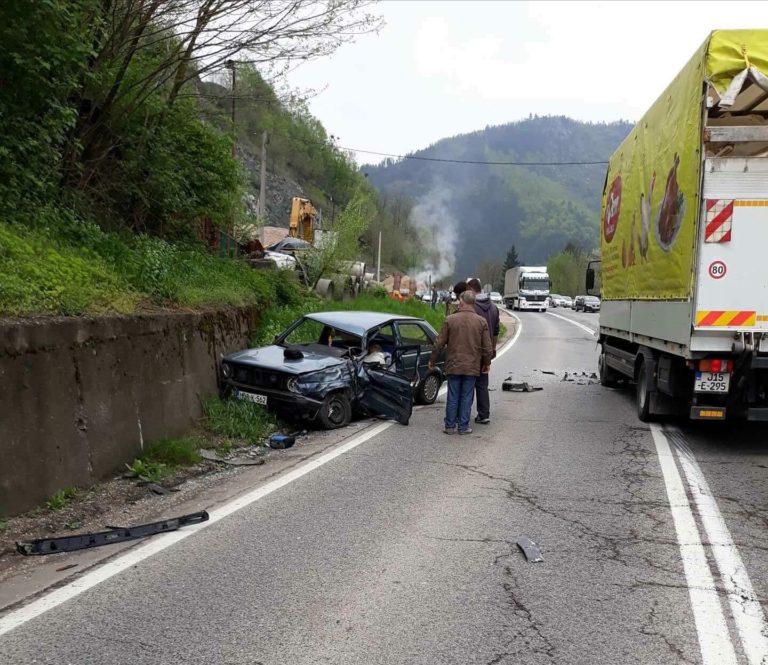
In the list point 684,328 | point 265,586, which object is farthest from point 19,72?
point 684,328

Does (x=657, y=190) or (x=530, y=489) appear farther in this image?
(x=657, y=190)

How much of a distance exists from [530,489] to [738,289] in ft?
10.1

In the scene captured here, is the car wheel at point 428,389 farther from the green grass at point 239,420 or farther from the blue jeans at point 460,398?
the green grass at point 239,420

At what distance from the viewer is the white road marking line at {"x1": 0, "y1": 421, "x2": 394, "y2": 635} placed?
3.54m

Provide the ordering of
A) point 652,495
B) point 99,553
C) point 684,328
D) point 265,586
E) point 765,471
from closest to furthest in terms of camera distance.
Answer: point 265,586 < point 99,553 < point 652,495 < point 765,471 < point 684,328

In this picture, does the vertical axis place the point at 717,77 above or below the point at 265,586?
above

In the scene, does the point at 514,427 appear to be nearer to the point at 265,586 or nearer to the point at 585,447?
the point at 585,447

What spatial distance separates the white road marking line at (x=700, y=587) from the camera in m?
3.28

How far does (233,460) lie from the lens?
23.6 feet

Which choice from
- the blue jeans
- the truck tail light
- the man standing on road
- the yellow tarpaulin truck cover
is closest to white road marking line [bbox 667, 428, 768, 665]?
the truck tail light

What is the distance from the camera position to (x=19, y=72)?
7.76 metres

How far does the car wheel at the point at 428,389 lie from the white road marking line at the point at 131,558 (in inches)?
155

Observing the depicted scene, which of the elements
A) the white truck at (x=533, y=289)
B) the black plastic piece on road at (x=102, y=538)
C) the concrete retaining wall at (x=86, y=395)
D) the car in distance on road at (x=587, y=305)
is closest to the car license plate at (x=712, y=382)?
the black plastic piece on road at (x=102, y=538)

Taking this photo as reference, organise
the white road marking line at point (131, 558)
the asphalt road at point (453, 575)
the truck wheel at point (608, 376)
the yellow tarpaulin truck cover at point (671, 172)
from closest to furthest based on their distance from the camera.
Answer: the asphalt road at point (453, 575)
the white road marking line at point (131, 558)
the yellow tarpaulin truck cover at point (671, 172)
the truck wheel at point (608, 376)
